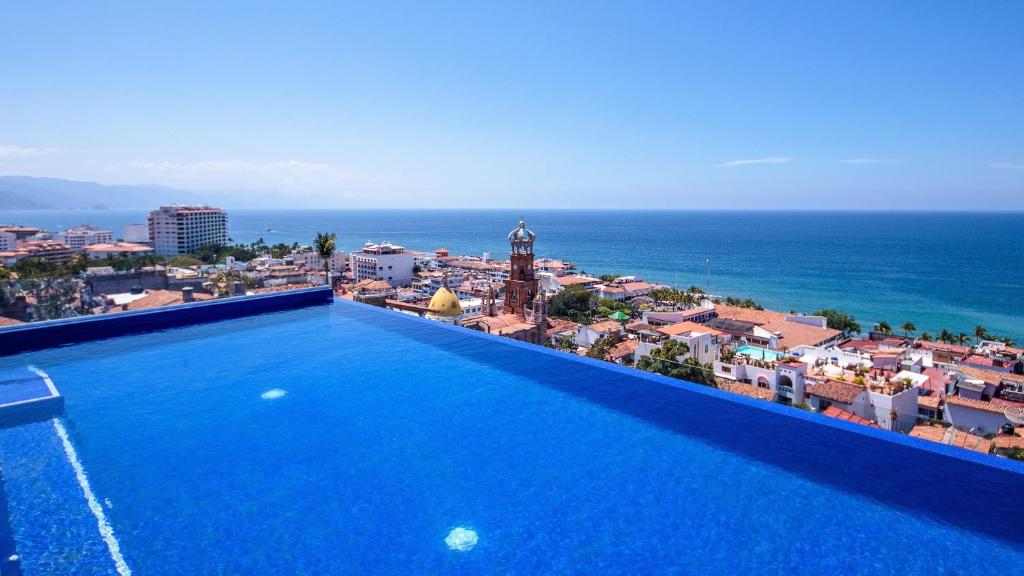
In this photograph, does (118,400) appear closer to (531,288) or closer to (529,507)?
(529,507)

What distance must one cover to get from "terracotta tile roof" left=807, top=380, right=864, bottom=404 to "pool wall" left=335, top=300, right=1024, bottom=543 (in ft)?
34.9

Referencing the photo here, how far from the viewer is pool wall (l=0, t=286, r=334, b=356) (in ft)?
28.7

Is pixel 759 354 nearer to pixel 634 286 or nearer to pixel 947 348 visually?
pixel 947 348

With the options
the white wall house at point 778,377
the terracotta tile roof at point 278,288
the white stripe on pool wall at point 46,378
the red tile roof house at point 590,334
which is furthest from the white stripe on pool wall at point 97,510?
the red tile roof house at point 590,334

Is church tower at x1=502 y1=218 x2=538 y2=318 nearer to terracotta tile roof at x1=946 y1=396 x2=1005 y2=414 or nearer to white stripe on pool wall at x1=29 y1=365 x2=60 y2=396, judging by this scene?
terracotta tile roof at x1=946 y1=396 x2=1005 y2=414

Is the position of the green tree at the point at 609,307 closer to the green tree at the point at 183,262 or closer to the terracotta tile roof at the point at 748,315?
the terracotta tile roof at the point at 748,315

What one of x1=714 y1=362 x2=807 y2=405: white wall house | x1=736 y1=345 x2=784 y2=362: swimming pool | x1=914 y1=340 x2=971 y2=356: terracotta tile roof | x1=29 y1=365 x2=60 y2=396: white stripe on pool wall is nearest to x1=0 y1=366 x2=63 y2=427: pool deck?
x1=29 y1=365 x2=60 y2=396: white stripe on pool wall

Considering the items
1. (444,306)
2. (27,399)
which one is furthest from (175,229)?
(27,399)

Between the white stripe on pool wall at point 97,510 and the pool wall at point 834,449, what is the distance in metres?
4.67

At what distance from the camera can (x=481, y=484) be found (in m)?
4.87

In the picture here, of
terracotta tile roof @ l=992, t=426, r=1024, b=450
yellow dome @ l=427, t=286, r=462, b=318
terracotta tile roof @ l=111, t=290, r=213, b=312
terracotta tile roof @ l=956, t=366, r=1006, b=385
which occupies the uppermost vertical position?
terracotta tile roof @ l=111, t=290, r=213, b=312

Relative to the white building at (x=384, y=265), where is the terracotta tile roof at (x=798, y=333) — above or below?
below

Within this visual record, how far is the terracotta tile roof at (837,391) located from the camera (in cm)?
1491

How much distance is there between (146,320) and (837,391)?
1678 cm
